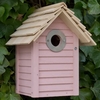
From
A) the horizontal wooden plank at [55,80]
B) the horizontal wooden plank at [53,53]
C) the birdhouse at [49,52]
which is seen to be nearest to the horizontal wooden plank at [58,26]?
the birdhouse at [49,52]

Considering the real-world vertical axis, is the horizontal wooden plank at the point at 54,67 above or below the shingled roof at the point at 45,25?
below

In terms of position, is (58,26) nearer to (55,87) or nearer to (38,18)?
(38,18)

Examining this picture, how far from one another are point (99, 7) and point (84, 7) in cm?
7

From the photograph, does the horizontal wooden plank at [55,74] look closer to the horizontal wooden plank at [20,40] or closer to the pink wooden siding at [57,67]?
the pink wooden siding at [57,67]

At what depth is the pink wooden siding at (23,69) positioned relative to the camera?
1.46 metres

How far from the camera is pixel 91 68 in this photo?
5.68 ft

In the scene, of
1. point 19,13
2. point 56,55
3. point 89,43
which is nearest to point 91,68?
point 89,43

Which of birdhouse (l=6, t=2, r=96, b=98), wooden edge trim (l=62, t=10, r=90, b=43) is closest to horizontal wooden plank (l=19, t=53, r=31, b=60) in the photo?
birdhouse (l=6, t=2, r=96, b=98)

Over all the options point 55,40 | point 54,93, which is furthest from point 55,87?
point 55,40

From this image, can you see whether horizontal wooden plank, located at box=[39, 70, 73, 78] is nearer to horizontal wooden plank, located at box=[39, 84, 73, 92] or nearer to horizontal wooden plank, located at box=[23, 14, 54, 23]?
horizontal wooden plank, located at box=[39, 84, 73, 92]

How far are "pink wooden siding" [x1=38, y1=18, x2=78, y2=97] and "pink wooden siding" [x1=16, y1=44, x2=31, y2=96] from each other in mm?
59

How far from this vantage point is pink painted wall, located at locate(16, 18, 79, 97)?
1421 mm

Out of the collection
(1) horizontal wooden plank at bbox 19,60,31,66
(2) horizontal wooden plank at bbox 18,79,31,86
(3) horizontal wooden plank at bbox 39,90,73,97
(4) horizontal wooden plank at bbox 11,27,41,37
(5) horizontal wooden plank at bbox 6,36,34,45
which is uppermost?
(4) horizontal wooden plank at bbox 11,27,41,37

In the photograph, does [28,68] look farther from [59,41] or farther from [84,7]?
[84,7]
